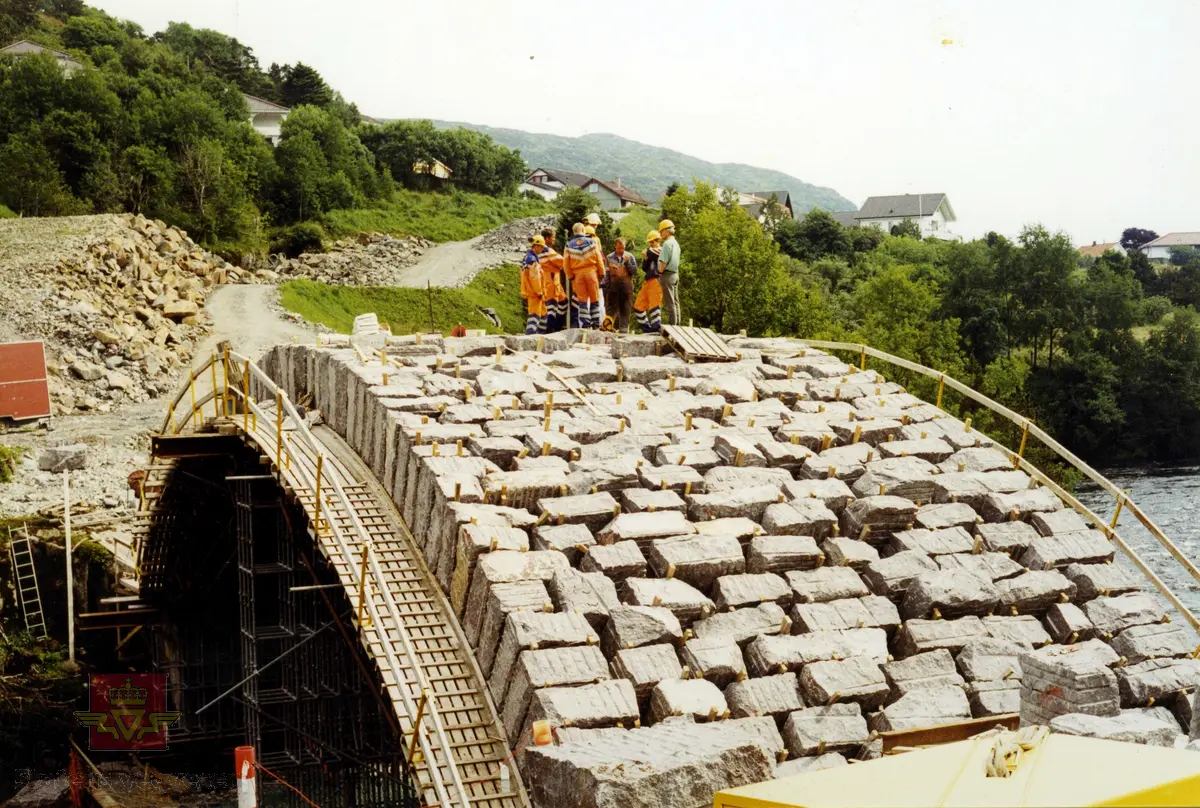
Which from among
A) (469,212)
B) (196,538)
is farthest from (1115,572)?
(469,212)

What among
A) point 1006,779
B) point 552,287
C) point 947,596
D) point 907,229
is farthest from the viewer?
point 907,229

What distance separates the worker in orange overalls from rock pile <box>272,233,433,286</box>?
86.6 ft

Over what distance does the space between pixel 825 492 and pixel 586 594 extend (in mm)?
3435

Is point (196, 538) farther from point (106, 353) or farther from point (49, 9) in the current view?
point (49, 9)

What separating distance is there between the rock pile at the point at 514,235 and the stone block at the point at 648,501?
139 ft

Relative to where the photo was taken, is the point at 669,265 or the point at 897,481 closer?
the point at 897,481

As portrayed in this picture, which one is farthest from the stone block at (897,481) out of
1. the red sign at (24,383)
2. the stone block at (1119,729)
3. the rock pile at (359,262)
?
the rock pile at (359,262)

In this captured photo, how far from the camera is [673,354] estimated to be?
16516 mm

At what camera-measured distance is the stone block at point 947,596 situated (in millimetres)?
10672

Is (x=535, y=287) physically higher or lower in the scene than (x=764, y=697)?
higher

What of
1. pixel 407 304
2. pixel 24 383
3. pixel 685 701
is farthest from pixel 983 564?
pixel 407 304

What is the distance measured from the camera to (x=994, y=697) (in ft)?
31.6

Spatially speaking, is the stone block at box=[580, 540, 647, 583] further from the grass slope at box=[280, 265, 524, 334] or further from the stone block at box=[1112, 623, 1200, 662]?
the grass slope at box=[280, 265, 524, 334]

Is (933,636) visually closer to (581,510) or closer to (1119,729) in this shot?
(581,510)
